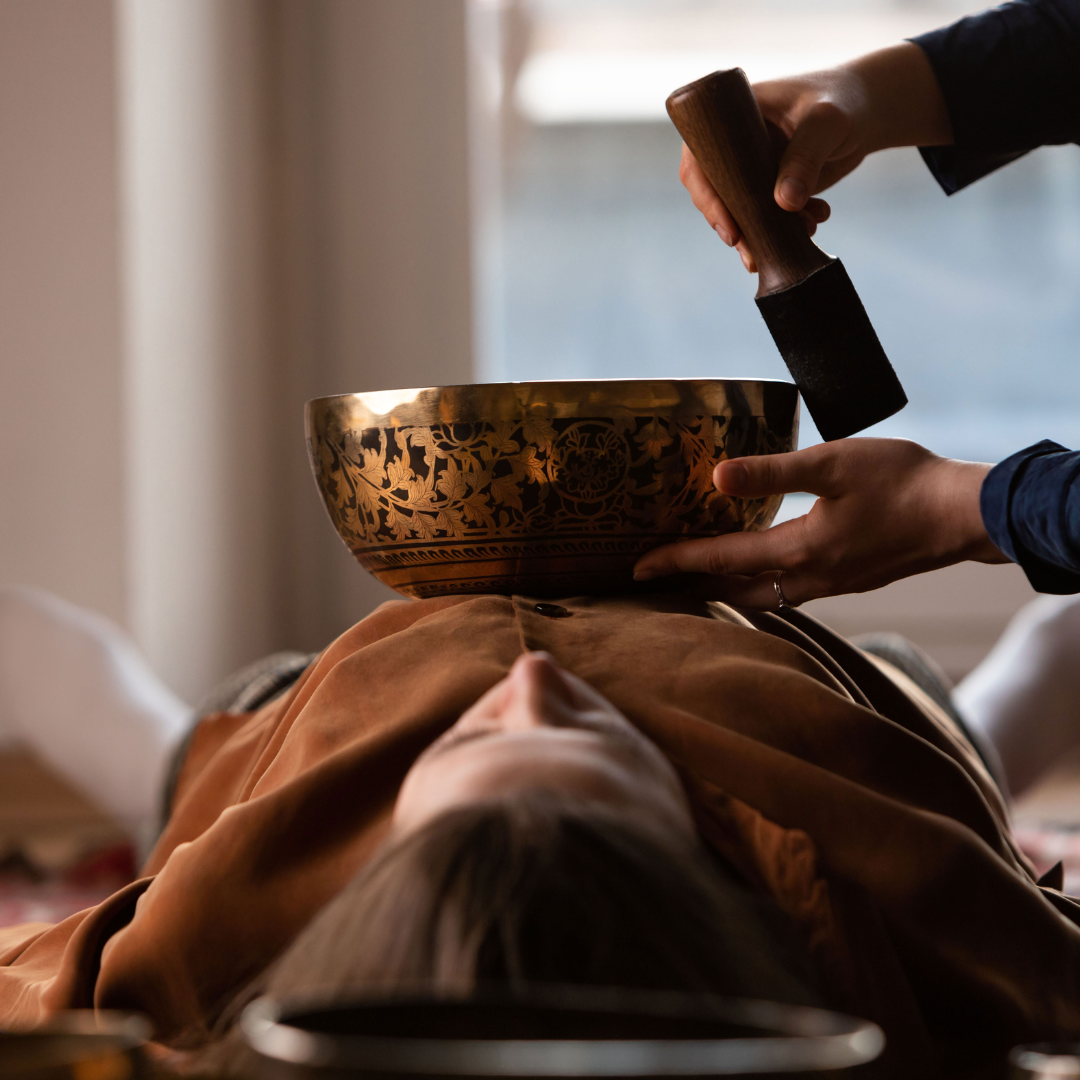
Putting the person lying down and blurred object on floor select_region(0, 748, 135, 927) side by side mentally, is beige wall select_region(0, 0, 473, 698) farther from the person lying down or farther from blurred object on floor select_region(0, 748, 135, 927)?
the person lying down

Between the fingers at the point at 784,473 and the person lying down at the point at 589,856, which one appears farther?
the fingers at the point at 784,473

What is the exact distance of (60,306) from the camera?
223cm

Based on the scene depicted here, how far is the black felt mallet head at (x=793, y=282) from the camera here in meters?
0.90

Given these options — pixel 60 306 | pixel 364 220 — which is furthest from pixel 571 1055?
pixel 364 220

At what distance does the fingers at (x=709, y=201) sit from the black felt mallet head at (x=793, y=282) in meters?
0.03

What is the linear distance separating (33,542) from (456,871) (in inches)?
77.3

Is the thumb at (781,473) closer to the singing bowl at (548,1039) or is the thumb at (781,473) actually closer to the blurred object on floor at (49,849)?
the singing bowl at (548,1039)

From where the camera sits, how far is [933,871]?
0.67 m

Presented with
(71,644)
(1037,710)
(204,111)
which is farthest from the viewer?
(204,111)

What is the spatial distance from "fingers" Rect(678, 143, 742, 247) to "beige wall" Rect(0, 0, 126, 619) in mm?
1480

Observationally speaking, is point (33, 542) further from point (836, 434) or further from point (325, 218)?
point (836, 434)

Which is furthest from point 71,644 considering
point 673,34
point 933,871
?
point 673,34

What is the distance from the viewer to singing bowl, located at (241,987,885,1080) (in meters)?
0.33

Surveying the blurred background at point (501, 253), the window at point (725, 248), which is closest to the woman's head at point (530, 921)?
the blurred background at point (501, 253)
